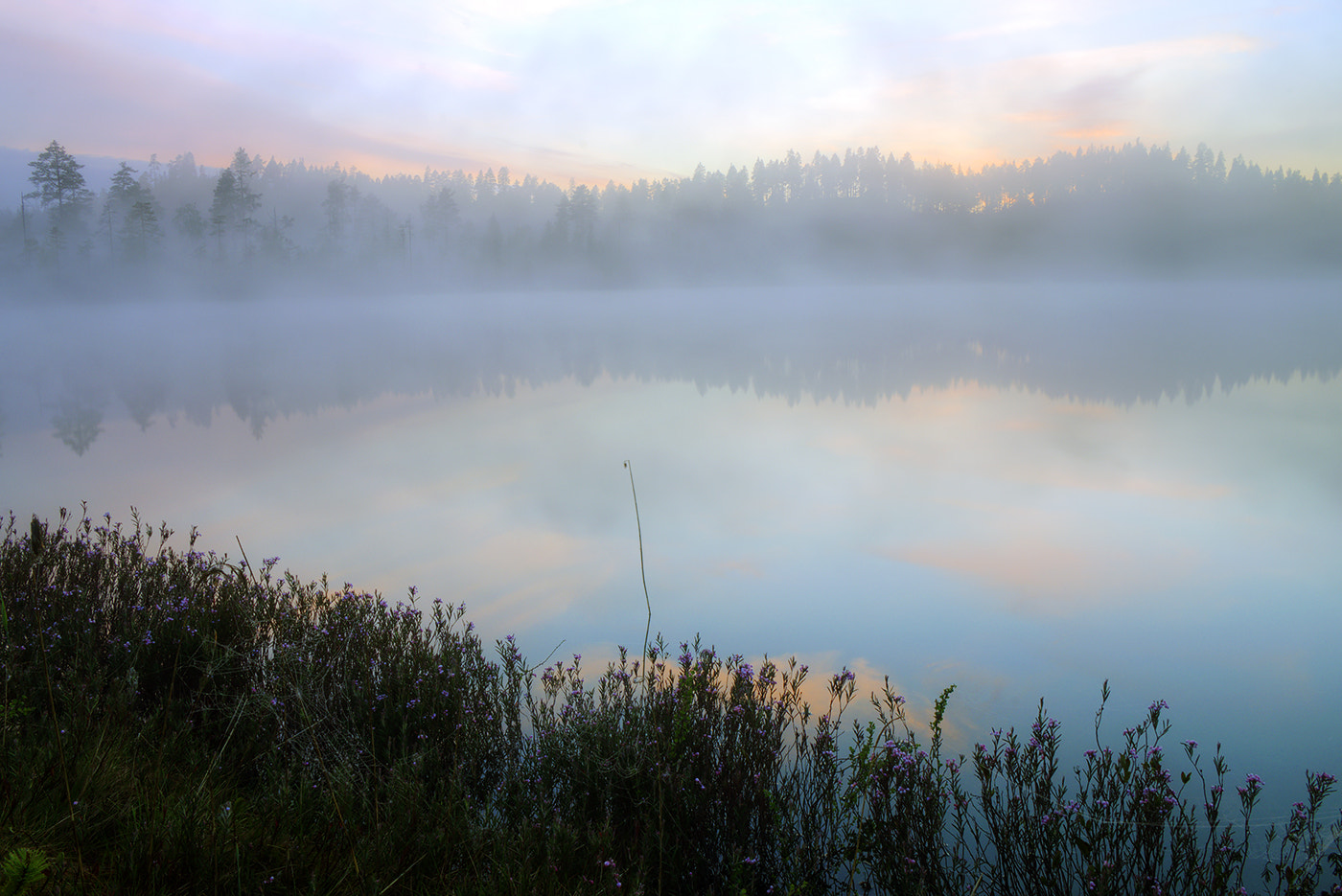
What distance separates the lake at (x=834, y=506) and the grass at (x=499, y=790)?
1.03 meters

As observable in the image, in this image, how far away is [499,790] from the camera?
126 inches

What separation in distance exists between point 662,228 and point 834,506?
12215 cm

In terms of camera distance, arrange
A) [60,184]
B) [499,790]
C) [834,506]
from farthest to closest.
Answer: [60,184], [834,506], [499,790]

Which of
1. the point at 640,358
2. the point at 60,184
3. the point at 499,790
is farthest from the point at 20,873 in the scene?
the point at 60,184

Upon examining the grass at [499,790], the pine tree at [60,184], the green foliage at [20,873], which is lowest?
the grass at [499,790]

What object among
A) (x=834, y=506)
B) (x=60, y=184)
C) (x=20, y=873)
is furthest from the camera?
(x=60, y=184)

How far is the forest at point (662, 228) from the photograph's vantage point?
7175cm

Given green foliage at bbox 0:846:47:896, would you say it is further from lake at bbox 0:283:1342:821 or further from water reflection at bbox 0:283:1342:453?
water reflection at bbox 0:283:1342:453

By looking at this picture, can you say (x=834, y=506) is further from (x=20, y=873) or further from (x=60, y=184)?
(x=60, y=184)

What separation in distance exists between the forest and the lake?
192 feet

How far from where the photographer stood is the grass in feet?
7.90

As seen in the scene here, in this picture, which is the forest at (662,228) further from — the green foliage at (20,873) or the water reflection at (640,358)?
the green foliage at (20,873)

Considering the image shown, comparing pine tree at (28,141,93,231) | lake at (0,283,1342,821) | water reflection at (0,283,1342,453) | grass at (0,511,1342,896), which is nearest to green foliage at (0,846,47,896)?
grass at (0,511,1342,896)

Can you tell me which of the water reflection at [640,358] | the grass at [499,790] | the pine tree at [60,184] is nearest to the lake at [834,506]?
the water reflection at [640,358]
